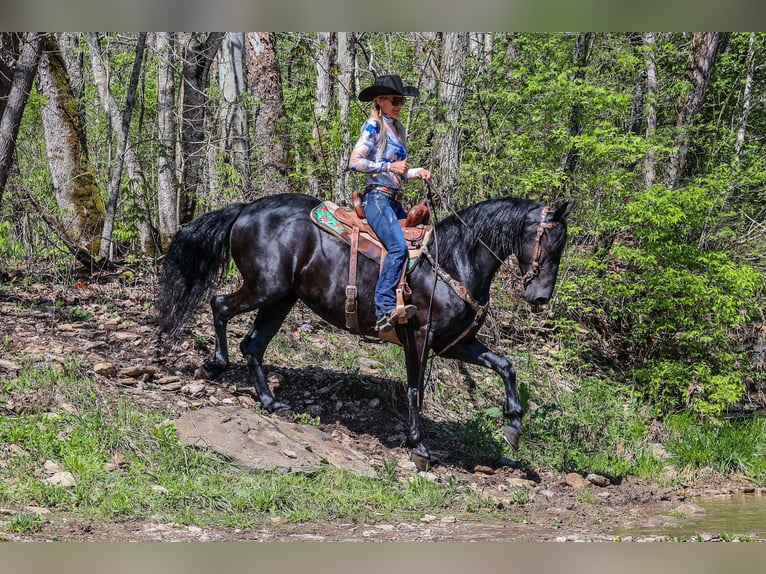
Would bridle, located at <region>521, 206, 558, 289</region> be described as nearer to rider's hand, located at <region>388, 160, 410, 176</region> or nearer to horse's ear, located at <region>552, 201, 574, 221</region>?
horse's ear, located at <region>552, 201, 574, 221</region>

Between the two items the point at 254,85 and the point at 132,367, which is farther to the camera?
the point at 254,85

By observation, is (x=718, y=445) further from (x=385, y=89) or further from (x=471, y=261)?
(x=385, y=89)

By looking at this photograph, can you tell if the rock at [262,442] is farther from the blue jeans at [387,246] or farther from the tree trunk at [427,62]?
the tree trunk at [427,62]

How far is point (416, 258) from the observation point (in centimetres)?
766

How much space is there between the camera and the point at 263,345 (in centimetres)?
830

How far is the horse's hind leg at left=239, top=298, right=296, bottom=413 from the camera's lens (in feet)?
26.8

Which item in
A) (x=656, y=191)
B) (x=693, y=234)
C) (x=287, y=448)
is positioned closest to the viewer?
(x=287, y=448)

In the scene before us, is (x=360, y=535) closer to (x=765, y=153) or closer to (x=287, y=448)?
(x=287, y=448)

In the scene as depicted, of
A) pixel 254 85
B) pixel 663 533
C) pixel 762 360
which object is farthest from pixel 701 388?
pixel 254 85

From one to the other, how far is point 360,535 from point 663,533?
260 centimetres

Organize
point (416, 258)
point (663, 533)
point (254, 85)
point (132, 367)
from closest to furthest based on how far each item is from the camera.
Answer: point (663, 533) < point (416, 258) < point (132, 367) < point (254, 85)

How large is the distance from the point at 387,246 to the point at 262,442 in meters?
2.18

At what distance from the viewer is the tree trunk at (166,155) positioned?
11.4 meters

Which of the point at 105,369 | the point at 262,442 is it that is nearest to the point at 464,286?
the point at 262,442
